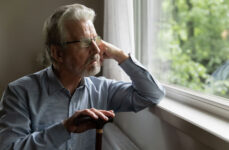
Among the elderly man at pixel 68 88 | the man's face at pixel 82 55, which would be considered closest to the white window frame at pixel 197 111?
the elderly man at pixel 68 88

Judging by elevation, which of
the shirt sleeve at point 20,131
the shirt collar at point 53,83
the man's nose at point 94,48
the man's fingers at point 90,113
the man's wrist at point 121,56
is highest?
the man's nose at point 94,48

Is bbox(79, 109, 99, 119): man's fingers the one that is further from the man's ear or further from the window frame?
the window frame

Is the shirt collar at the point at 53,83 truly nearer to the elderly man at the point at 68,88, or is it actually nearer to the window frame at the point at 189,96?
the elderly man at the point at 68,88

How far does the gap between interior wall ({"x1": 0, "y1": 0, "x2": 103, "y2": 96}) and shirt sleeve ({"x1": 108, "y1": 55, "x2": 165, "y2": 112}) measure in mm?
1094

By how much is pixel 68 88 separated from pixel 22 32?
44.8 inches

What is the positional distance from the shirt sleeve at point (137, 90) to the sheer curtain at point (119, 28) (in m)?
0.18

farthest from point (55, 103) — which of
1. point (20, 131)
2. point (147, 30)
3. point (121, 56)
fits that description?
point (147, 30)

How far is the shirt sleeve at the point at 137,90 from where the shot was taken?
111cm

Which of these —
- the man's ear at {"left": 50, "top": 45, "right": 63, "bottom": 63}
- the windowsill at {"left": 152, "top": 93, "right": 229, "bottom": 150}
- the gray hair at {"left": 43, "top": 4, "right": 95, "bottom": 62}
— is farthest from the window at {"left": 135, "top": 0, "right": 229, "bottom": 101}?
the man's ear at {"left": 50, "top": 45, "right": 63, "bottom": 63}

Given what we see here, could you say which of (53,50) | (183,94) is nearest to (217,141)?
(183,94)

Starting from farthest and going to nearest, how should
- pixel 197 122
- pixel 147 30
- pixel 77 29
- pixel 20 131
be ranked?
pixel 147 30 → pixel 77 29 → pixel 20 131 → pixel 197 122

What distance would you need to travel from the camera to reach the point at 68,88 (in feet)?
3.82

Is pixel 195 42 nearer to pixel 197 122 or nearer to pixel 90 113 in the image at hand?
pixel 197 122

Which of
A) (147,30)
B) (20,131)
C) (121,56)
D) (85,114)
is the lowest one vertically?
(20,131)
